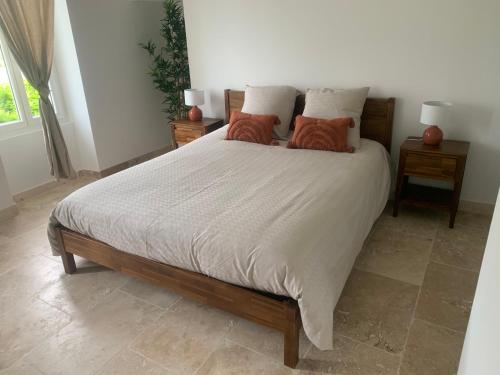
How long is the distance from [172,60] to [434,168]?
3.36 metres

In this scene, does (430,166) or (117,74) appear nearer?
(430,166)

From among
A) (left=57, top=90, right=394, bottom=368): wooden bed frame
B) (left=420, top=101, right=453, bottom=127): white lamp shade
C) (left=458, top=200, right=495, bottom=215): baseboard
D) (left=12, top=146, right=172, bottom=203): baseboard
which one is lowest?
(left=458, top=200, right=495, bottom=215): baseboard

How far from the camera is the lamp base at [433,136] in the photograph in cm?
280

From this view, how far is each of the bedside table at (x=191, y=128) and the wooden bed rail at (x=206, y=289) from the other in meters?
1.81

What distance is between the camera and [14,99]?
11.8 feet

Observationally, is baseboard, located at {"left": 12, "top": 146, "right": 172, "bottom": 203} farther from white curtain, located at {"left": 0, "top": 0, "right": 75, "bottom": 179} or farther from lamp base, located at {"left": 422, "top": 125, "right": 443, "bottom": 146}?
lamp base, located at {"left": 422, "top": 125, "right": 443, "bottom": 146}

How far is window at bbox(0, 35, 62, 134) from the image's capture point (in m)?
3.48

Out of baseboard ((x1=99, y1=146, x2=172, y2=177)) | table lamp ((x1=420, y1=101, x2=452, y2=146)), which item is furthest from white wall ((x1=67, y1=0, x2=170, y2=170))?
table lamp ((x1=420, y1=101, x2=452, y2=146))

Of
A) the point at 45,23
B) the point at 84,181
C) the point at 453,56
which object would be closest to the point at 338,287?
the point at 453,56

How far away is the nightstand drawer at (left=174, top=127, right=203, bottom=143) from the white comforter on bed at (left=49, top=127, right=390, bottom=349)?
0.97m

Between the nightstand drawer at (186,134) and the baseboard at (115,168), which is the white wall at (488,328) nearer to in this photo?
the nightstand drawer at (186,134)

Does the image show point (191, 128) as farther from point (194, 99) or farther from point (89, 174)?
point (89, 174)

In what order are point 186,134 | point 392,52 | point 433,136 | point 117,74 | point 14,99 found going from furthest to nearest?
1. point 117,74
2. point 186,134
3. point 14,99
4. point 392,52
5. point 433,136

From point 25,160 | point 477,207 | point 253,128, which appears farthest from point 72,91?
point 477,207
